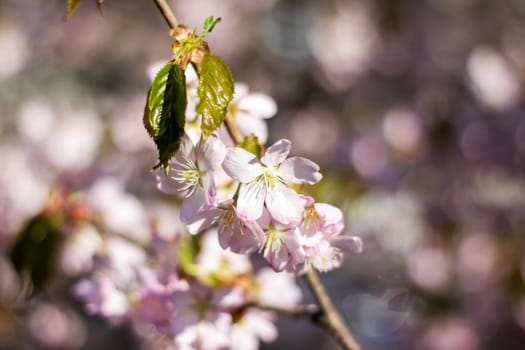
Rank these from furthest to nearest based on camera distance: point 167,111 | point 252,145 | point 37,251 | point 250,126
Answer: point 37,251 → point 250,126 → point 252,145 → point 167,111

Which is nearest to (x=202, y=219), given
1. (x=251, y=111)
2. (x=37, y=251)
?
(x=251, y=111)

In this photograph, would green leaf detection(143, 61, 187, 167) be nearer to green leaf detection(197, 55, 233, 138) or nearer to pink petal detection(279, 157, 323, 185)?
green leaf detection(197, 55, 233, 138)

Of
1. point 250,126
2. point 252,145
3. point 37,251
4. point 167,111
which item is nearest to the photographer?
point 167,111

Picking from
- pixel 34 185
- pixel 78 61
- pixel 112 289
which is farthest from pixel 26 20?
pixel 112 289

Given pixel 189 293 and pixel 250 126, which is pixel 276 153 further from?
pixel 189 293

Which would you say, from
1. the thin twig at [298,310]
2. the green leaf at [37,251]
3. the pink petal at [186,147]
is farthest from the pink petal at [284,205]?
the green leaf at [37,251]

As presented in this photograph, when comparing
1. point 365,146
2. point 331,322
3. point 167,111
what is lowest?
point 365,146
